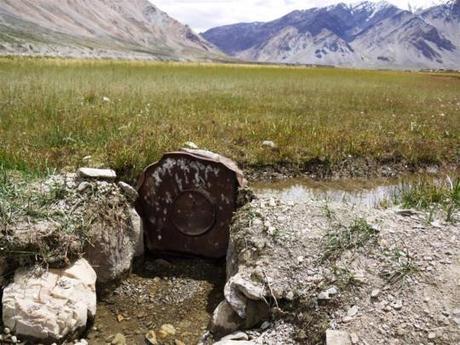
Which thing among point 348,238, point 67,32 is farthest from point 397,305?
point 67,32

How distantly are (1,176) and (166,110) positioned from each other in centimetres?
686

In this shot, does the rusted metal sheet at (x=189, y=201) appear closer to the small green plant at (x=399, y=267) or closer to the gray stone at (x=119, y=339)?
the gray stone at (x=119, y=339)

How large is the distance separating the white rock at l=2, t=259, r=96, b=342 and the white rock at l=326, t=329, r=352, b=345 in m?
2.22

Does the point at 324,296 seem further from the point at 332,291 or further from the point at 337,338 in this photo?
the point at 337,338

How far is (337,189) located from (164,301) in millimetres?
4248

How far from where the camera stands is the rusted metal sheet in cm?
570

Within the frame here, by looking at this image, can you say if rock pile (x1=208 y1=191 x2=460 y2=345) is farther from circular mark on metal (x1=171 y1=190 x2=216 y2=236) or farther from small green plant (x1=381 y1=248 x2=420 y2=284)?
circular mark on metal (x1=171 y1=190 x2=216 y2=236)

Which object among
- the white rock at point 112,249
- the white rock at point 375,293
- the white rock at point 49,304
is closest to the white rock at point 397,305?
the white rock at point 375,293

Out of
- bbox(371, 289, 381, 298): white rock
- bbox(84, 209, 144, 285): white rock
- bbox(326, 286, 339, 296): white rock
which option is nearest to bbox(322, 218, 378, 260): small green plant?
bbox(326, 286, 339, 296): white rock

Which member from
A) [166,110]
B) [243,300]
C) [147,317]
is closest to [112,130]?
[166,110]

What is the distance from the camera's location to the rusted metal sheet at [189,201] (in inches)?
225

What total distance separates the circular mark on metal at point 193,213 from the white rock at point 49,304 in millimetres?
1476

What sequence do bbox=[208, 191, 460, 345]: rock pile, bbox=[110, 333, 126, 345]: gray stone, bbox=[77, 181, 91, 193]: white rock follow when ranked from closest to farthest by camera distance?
bbox=[208, 191, 460, 345]: rock pile, bbox=[110, 333, 126, 345]: gray stone, bbox=[77, 181, 91, 193]: white rock

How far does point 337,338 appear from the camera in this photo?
149 inches
